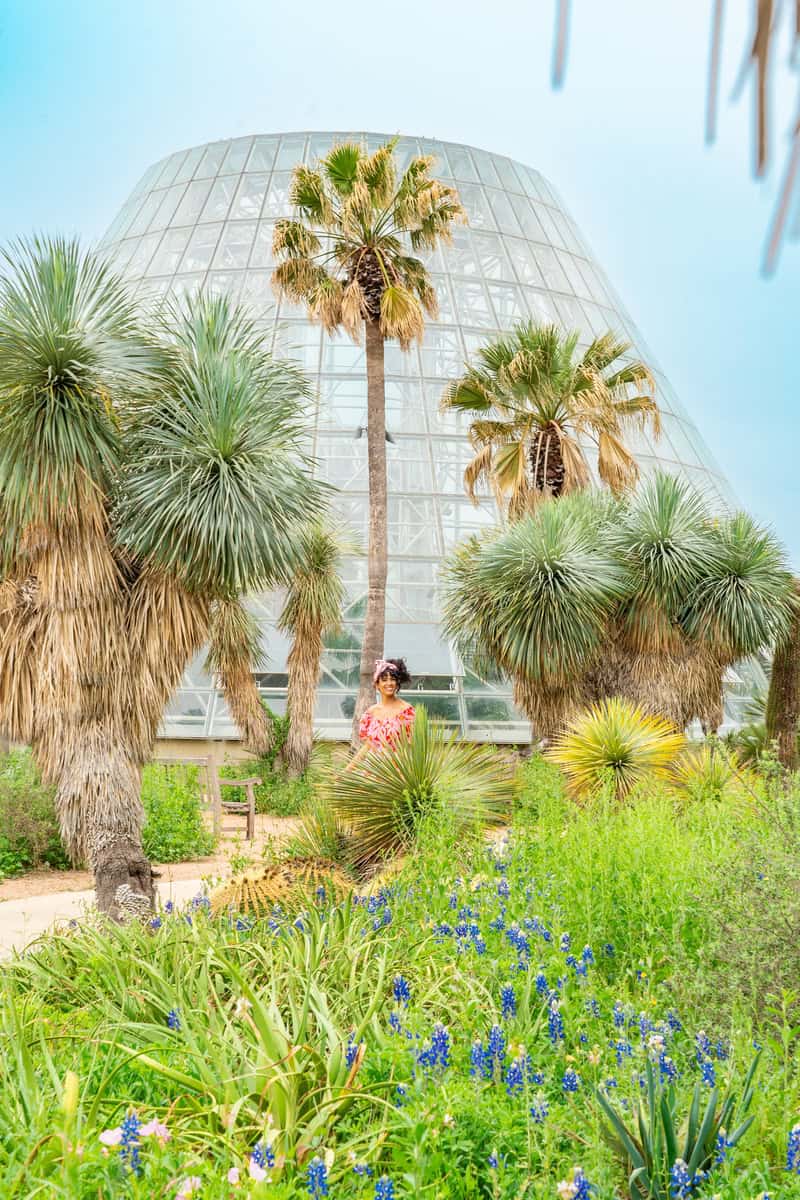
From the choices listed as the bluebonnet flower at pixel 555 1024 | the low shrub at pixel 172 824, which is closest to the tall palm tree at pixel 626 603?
the low shrub at pixel 172 824

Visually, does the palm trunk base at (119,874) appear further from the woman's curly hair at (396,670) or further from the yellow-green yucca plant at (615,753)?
the yellow-green yucca plant at (615,753)

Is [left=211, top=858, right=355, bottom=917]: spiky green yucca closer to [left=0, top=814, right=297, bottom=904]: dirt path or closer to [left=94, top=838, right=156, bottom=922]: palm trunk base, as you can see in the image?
[left=94, top=838, right=156, bottom=922]: palm trunk base

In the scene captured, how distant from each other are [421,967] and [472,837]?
7.69 ft

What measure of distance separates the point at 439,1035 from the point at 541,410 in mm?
15937

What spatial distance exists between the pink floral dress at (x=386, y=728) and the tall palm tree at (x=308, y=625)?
10436mm

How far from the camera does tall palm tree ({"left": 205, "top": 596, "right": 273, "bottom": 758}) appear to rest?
18.4 metres

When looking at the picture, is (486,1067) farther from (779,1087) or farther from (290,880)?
(290,880)

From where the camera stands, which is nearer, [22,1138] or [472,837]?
[22,1138]

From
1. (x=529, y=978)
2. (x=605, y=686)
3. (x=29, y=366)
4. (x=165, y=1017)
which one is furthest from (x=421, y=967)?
(x=605, y=686)

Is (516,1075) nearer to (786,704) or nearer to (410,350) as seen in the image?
(786,704)

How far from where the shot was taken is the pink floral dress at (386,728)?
353 inches

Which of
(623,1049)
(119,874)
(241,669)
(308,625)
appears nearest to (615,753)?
(119,874)

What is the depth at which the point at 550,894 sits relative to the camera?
5141mm

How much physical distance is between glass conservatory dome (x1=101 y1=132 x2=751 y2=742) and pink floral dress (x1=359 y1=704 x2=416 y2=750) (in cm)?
1292
